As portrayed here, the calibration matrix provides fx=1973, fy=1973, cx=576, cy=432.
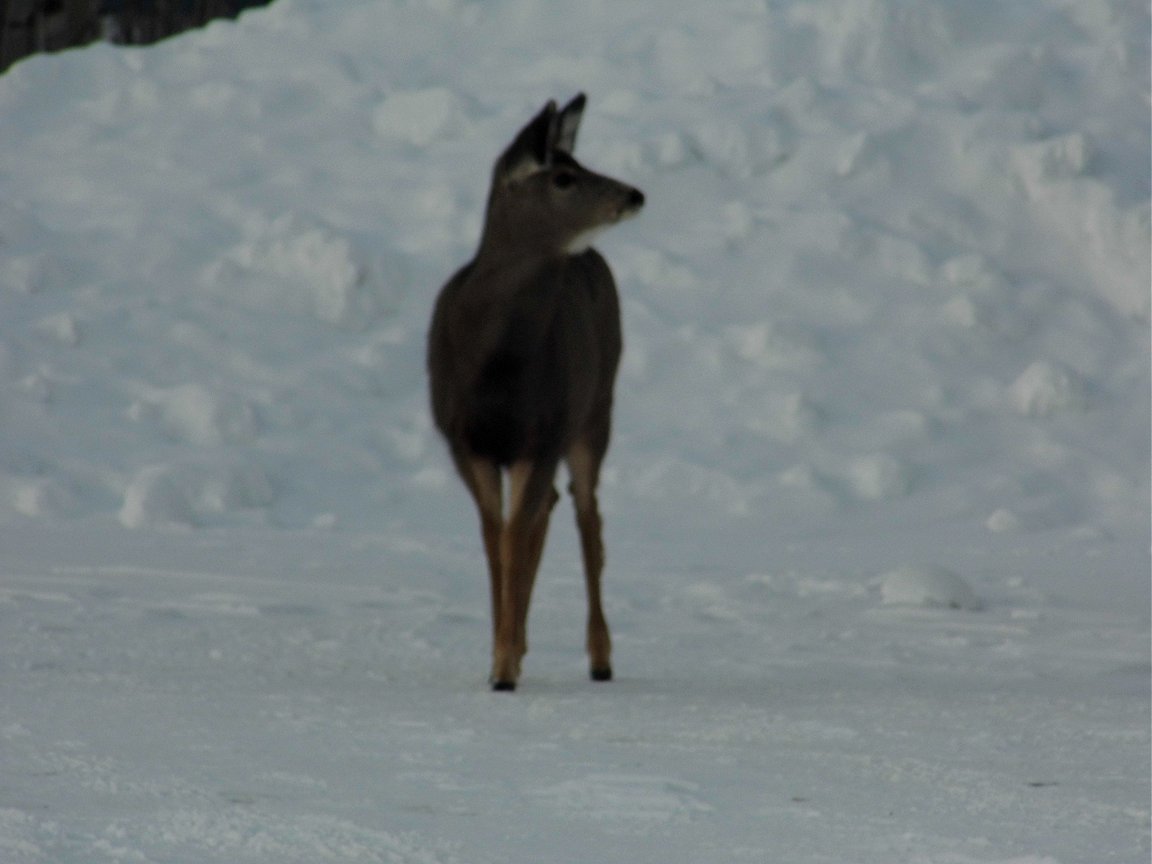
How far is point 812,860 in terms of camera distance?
3.88 meters

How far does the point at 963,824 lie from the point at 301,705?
83.4 inches

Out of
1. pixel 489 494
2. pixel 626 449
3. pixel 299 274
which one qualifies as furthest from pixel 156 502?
pixel 489 494

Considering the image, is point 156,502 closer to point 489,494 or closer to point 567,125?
point 489,494

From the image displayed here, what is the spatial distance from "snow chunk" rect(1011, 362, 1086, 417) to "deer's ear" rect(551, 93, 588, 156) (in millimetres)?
6307

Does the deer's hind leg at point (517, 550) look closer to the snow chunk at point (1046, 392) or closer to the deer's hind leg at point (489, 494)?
the deer's hind leg at point (489, 494)

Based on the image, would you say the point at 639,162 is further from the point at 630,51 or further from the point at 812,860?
the point at 812,860

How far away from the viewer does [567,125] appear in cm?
674

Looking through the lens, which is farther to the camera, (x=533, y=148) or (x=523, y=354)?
(x=533, y=148)

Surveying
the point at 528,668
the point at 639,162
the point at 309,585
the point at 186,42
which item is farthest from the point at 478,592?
the point at 186,42

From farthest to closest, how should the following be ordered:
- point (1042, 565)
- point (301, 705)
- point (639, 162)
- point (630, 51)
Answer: point (630, 51), point (639, 162), point (1042, 565), point (301, 705)

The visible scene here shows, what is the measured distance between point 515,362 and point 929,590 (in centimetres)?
306

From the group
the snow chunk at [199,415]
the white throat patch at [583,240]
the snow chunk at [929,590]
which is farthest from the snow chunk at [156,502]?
the white throat patch at [583,240]

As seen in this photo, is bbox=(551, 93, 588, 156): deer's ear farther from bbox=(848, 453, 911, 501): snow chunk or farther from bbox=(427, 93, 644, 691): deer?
bbox=(848, 453, 911, 501): snow chunk

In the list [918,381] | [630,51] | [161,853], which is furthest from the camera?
[630,51]
